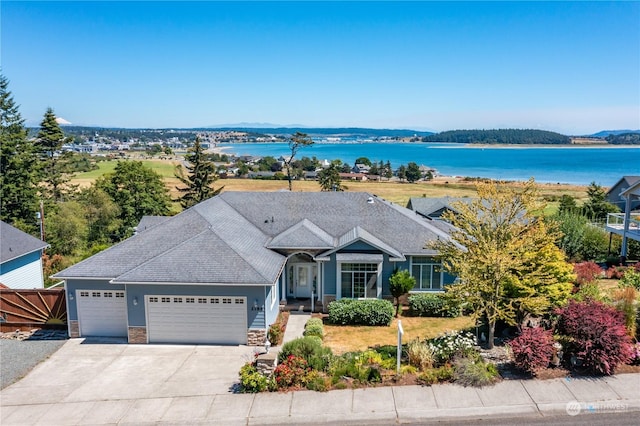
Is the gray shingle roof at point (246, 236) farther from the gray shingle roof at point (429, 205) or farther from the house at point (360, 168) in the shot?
the house at point (360, 168)

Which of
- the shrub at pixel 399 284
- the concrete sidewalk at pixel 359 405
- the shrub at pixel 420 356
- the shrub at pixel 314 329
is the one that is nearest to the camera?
the concrete sidewalk at pixel 359 405

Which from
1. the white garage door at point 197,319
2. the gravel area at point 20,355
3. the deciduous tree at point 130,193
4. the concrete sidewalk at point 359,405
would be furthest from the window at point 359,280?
the deciduous tree at point 130,193

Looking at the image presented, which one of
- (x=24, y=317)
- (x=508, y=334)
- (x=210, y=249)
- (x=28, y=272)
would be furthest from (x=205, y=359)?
(x=28, y=272)

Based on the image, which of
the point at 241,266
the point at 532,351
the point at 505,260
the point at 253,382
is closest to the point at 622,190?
the point at 505,260

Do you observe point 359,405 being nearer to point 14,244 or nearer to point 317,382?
point 317,382

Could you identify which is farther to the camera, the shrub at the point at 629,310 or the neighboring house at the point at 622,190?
the neighboring house at the point at 622,190

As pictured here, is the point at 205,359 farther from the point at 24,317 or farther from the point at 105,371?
the point at 24,317

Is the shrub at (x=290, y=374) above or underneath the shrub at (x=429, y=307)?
above
